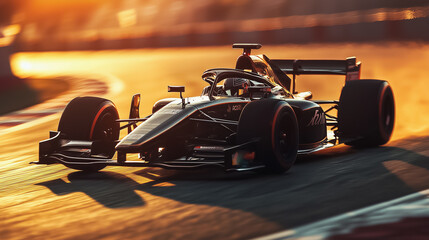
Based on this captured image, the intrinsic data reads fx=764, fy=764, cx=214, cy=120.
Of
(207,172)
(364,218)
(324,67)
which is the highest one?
(324,67)

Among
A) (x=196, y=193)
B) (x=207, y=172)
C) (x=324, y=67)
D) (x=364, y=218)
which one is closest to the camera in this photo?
(x=364, y=218)

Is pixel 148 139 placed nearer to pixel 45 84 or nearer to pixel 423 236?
pixel 423 236

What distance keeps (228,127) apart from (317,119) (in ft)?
3.88

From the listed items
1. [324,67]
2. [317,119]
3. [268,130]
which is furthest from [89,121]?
[324,67]

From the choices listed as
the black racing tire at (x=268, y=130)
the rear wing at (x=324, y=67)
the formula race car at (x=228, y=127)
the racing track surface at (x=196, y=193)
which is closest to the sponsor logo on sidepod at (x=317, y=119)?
the formula race car at (x=228, y=127)

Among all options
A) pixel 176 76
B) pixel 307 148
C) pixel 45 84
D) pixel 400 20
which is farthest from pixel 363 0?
pixel 307 148

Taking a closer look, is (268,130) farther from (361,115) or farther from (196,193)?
(361,115)

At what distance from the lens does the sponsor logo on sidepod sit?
8242 mm

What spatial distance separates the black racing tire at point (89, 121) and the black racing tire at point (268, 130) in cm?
153

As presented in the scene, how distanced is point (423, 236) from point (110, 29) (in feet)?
134

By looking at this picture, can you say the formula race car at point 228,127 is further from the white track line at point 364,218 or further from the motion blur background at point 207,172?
the white track line at point 364,218

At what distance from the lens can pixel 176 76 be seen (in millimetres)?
19906

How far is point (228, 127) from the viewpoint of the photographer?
25.2 feet

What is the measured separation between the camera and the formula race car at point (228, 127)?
7035 millimetres
